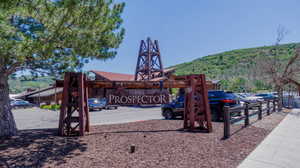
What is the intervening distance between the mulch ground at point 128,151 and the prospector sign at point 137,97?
1.43 metres

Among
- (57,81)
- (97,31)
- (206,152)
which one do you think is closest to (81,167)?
(206,152)

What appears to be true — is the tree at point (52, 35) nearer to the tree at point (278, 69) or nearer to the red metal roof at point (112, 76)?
the tree at point (278, 69)

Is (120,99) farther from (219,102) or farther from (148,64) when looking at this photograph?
(148,64)

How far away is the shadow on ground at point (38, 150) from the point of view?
4.43m

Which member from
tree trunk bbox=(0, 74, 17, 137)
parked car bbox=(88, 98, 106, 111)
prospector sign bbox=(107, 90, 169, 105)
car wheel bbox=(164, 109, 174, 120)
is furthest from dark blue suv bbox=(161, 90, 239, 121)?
parked car bbox=(88, 98, 106, 111)

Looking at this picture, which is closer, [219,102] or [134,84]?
[134,84]

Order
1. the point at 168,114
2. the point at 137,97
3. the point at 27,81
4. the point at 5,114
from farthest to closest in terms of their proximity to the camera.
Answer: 1. the point at 168,114
2. the point at 27,81
3. the point at 137,97
4. the point at 5,114

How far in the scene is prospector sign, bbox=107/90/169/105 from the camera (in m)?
7.82

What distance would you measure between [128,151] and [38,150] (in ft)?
7.93

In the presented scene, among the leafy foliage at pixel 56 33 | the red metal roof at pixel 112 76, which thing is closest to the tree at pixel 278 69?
the leafy foliage at pixel 56 33

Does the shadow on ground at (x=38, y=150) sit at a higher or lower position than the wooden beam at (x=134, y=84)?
lower

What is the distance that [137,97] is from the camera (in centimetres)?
799

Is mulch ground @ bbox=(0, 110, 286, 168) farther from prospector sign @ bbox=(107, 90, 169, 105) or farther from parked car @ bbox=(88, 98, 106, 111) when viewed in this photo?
parked car @ bbox=(88, 98, 106, 111)

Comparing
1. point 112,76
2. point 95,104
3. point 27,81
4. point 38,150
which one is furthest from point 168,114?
point 112,76
